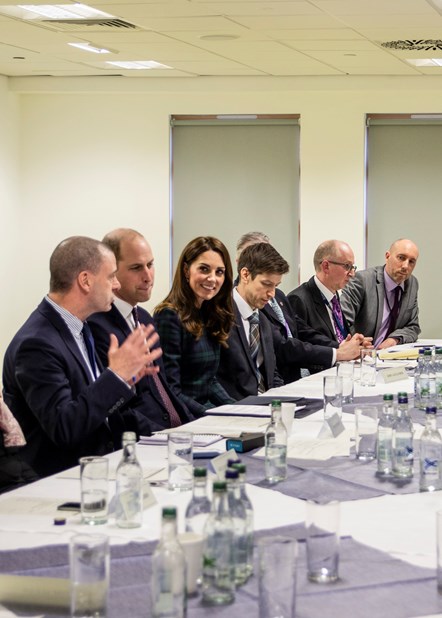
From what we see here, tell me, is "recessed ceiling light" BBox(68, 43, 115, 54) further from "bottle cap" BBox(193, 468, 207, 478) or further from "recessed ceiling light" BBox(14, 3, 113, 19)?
"bottle cap" BBox(193, 468, 207, 478)

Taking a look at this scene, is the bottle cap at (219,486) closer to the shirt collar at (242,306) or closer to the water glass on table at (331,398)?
the water glass on table at (331,398)

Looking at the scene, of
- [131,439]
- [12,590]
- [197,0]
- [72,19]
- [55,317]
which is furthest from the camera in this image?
[72,19]

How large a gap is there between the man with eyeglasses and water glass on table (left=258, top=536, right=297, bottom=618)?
541cm

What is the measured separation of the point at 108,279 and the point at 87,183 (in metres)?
8.19

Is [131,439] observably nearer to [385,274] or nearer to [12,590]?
[12,590]

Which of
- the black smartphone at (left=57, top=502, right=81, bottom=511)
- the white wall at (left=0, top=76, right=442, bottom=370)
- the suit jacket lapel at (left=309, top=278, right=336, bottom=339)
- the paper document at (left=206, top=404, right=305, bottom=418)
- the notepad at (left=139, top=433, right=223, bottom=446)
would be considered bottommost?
the paper document at (left=206, top=404, right=305, bottom=418)

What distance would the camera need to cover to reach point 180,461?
9.75ft

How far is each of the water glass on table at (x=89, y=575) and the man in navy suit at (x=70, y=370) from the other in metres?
1.83

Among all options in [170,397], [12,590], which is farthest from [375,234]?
[12,590]

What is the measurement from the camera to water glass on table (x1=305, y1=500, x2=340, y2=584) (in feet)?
6.85

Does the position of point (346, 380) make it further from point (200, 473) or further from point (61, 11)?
point (61, 11)

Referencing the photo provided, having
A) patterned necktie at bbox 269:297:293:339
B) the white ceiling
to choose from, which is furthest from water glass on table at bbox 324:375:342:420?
the white ceiling

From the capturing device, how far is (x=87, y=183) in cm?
1203

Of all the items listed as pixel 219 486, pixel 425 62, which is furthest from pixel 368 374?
pixel 425 62
